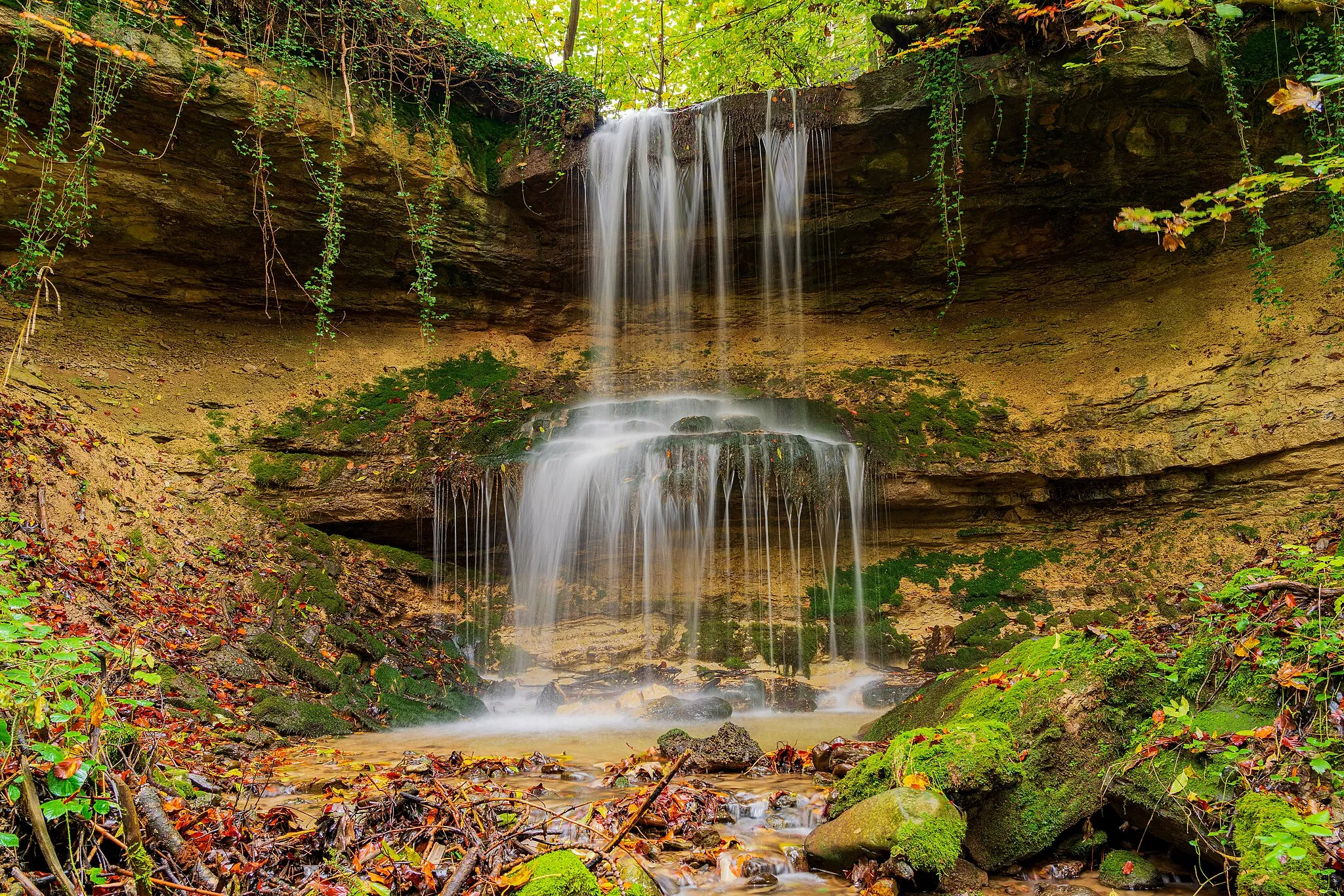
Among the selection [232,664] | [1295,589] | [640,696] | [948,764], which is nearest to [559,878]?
[948,764]

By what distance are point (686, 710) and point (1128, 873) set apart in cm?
467

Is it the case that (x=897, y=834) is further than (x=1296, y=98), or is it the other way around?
(x=897, y=834)

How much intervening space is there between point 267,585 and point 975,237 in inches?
395

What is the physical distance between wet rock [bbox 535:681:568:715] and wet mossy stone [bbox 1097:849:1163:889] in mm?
5742

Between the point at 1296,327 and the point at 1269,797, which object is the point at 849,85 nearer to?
the point at 1296,327

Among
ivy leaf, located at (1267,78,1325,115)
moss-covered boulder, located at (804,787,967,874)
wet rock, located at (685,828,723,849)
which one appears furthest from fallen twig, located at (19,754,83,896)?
ivy leaf, located at (1267,78,1325,115)

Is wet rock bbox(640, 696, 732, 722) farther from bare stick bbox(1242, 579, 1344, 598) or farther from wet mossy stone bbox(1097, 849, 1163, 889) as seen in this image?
bare stick bbox(1242, 579, 1344, 598)

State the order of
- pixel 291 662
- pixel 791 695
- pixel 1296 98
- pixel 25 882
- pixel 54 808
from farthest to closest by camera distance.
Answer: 1. pixel 791 695
2. pixel 291 662
3. pixel 1296 98
4. pixel 54 808
5. pixel 25 882

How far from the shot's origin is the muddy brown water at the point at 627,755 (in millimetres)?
3143

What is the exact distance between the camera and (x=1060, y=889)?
119 inches

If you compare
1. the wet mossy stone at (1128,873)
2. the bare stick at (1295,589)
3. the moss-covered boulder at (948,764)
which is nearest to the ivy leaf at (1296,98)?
the bare stick at (1295,589)

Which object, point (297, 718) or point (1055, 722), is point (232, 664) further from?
point (1055, 722)

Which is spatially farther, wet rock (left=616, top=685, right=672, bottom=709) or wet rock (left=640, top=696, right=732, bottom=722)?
wet rock (left=616, top=685, right=672, bottom=709)

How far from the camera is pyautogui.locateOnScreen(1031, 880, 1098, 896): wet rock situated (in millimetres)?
2975
